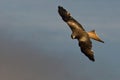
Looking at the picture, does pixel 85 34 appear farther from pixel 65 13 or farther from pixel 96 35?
pixel 65 13

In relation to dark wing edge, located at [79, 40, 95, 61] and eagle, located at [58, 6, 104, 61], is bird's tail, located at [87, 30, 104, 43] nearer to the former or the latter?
eagle, located at [58, 6, 104, 61]

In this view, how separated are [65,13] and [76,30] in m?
3.48

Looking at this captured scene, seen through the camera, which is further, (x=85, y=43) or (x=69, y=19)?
(x=69, y=19)

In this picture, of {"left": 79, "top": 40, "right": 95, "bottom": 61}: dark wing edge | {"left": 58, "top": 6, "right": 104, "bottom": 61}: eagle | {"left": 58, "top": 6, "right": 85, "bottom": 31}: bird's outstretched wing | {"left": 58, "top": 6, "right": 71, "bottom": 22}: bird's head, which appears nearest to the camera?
{"left": 79, "top": 40, "right": 95, "bottom": 61}: dark wing edge

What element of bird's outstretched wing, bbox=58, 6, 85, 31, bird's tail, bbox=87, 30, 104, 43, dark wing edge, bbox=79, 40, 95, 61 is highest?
bird's outstretched wing, bbox=58, 6, 85, 31

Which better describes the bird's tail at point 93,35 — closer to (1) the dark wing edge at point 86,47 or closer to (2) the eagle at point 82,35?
(2) the eagle at point 82,35

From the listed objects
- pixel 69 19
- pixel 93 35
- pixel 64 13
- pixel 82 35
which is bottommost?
pixel 93 35

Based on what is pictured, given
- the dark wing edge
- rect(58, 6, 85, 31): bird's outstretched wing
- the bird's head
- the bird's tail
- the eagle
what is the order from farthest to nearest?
the bird's head, rect(58, 6, 85, 31): bird's outstretched wing, the eagle, the dark wing edge, the bird's tail

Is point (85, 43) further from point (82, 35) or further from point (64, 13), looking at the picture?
point (64, 13)

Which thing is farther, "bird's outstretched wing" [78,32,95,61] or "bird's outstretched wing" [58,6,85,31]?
"bird's outstretched wing" [58,6,85,31]

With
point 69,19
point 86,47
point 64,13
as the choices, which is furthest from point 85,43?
point 64,13

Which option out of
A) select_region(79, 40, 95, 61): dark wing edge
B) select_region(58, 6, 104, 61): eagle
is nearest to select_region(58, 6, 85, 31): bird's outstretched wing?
select_region(58, 6, 104, 61): eagle

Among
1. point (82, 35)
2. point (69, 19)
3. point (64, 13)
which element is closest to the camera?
point (82, 35)

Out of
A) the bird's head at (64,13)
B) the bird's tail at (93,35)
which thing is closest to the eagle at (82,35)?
the bird's tail at (93,35)
